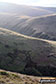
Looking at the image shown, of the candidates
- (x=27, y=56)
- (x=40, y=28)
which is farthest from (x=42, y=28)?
(x=27, y=56)

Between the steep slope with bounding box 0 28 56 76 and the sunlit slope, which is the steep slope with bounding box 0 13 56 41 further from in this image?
the steep slope with bounding box 0 28 56 76

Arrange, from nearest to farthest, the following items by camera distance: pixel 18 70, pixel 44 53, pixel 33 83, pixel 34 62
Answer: pixel 33 83 < pixel 18 70 < pixel 34 62 < pixel 44 53

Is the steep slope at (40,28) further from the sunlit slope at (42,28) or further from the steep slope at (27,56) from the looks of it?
the steep slope at (27,56)

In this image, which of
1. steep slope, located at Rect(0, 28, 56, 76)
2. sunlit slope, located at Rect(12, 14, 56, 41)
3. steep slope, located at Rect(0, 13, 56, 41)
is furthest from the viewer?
steep slope, located at Rect(0, 13, 56, 41)

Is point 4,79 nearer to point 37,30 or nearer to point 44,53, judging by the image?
point 44,53

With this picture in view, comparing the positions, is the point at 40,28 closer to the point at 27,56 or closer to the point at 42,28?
the point at 42,28

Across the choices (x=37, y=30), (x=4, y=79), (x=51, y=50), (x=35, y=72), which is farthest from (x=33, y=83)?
(x=37, y=30)

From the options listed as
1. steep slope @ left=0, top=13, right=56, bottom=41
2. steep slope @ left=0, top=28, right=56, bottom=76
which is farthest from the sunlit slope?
steep slope @ left=0, top=28, right=56, bottom=76

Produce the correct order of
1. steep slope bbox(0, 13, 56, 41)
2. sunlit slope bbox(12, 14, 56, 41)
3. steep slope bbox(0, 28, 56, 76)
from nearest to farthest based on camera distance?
steep slope bbox(0, 28, 56, 76) → sunlit slope bbox(12, 14, 56, 41) → steep slope bbox(0, 13, 56, 41)

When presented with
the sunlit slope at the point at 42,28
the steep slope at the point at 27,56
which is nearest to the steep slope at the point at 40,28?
the sunlit slope at the point at 42,28
